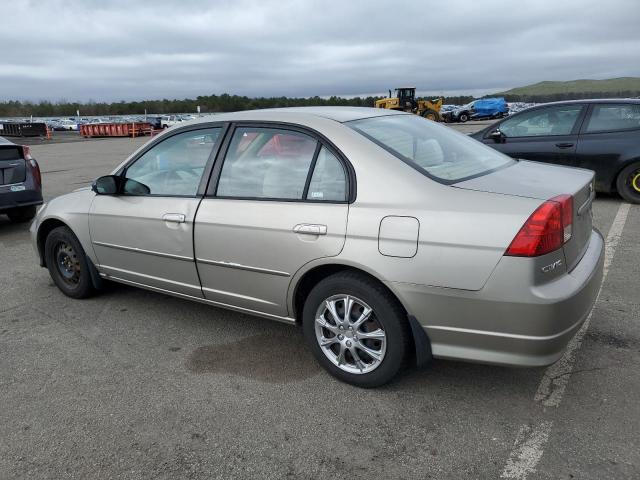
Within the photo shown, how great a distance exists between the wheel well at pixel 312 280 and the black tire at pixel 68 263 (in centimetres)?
218

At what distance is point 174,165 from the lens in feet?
12.7

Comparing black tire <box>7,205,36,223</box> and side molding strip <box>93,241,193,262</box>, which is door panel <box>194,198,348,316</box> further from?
black tire <box>7,205,36,223</box>

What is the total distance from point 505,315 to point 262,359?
1.66 m

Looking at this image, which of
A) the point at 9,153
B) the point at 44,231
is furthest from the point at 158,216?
the point at 9,153

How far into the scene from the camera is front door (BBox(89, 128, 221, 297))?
365 centimetres

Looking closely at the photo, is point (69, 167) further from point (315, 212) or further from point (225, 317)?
point (315, 212)

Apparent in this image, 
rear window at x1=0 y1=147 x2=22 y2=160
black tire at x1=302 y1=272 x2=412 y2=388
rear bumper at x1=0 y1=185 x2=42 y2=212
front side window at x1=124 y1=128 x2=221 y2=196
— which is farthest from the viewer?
rear window at x1=0 y1=147 x2=22 y2=160

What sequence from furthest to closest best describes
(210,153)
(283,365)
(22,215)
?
1. (22,215)
2. (210,153)
3. (283,365)

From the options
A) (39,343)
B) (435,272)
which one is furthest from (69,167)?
(435,272)

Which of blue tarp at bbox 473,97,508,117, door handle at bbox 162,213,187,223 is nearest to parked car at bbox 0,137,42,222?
door handle at bbox 162,213,187,223

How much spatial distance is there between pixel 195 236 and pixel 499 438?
7.17ft

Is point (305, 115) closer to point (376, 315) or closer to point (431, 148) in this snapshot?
point (431, 148)

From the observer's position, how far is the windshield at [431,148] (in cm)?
303

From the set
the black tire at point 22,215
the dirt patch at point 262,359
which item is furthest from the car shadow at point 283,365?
the black tire at point 22,215
